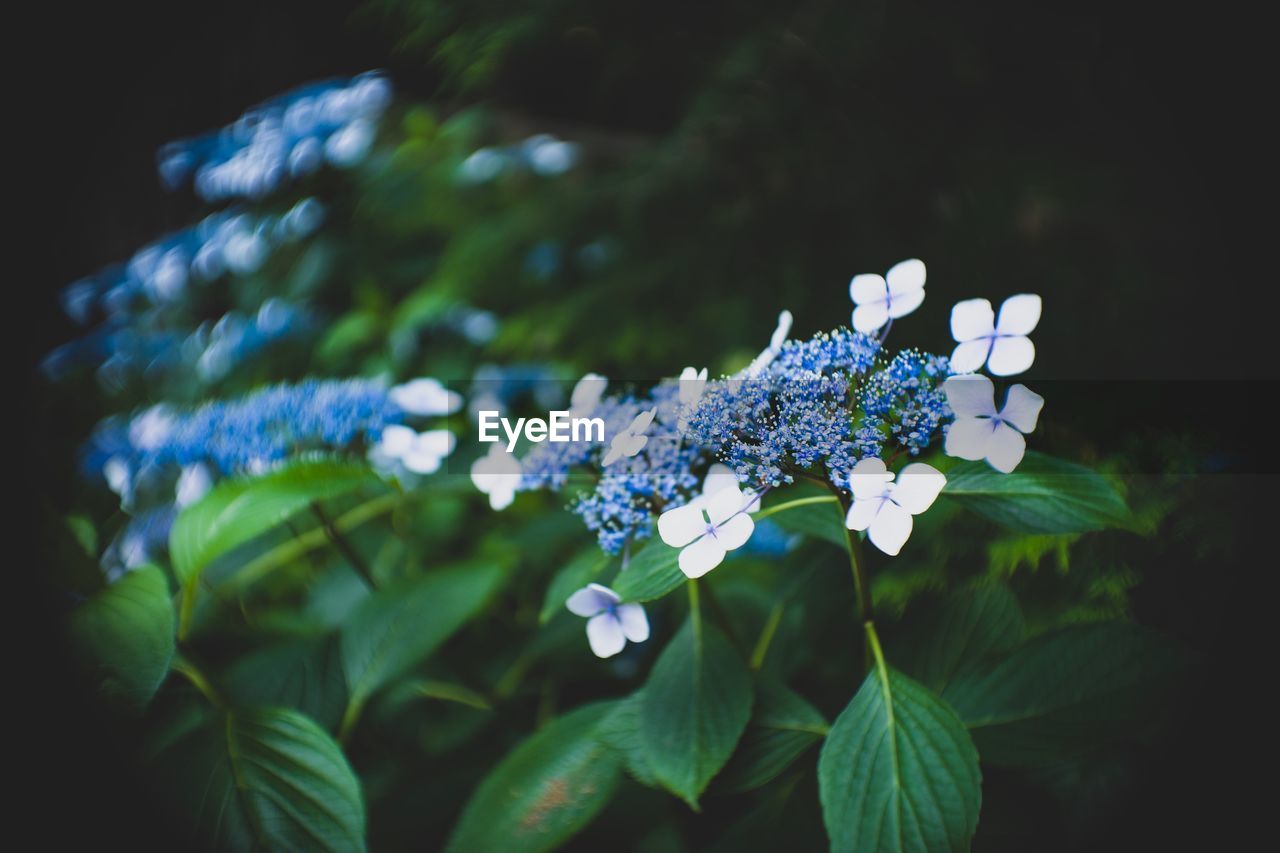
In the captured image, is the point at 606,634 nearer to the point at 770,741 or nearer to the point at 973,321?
the point at 770,741

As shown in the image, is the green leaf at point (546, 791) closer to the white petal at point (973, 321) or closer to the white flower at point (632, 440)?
the white flower at point (632, 440)

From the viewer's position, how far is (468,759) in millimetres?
928

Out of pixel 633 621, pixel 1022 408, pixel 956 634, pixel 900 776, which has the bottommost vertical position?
pixel 956 634

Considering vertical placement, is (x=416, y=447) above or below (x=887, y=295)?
below

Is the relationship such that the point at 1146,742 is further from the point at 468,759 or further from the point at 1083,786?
the point at 468,759

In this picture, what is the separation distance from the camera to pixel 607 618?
1.74 ft

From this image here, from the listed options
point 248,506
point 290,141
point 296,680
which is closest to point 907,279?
point 248,506

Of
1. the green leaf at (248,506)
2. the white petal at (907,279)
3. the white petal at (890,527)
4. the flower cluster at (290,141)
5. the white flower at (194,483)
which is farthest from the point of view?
the flower cluster at (290,141)

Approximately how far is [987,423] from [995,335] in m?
0.06

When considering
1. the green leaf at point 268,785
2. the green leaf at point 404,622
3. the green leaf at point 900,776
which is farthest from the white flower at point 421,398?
the green leaf at point 900,776

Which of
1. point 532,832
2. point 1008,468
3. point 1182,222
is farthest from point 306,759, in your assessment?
point 1182,222

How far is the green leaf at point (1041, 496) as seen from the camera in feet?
1.59

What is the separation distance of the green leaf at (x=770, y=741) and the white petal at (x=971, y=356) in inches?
12.3

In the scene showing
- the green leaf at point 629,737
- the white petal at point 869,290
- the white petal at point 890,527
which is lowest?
the green leaf at point 629,737
